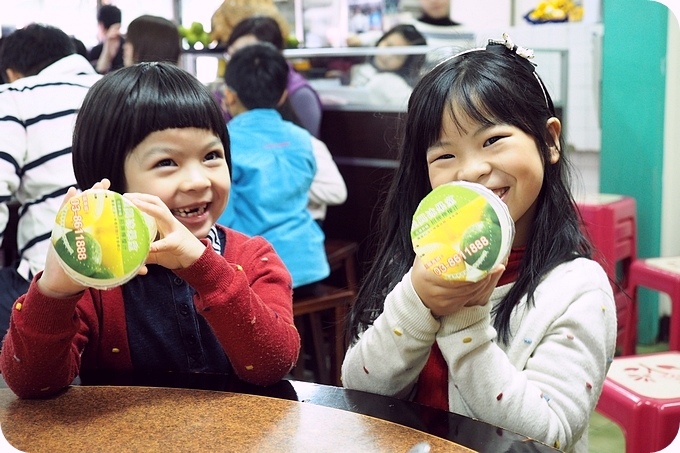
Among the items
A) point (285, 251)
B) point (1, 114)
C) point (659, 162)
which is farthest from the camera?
point (659, 162)

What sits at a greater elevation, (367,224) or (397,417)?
(397,417)

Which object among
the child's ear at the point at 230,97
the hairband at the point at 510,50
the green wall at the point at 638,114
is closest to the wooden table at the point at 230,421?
the hairband at the point at 510,50

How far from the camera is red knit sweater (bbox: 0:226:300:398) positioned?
3.55 feet

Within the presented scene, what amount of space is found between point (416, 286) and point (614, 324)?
0.35 m

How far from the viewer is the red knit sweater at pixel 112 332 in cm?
108

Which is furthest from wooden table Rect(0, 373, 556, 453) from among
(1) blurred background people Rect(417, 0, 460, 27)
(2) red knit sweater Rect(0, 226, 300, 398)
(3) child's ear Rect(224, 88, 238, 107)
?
(1) blurred background people Rect(417, 0, 460, 27)

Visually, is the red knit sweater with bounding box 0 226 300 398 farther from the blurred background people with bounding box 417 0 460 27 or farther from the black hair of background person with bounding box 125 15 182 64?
the blurred background people with bounding box 417 0 460 27

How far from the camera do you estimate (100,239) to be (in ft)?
2.98

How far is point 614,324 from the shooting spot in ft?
3.95

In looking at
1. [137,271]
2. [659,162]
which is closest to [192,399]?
[137,271]

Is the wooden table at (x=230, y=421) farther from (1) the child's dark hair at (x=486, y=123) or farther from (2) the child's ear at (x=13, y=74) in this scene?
(2) the child's ear at (x=13, y=74)

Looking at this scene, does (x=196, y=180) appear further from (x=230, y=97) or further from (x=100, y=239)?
(x=230, y=97)

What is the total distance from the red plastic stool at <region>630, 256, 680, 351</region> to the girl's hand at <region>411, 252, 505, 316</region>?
2.15 meters

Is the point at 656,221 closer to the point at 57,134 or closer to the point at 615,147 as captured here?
the point at 615,147
